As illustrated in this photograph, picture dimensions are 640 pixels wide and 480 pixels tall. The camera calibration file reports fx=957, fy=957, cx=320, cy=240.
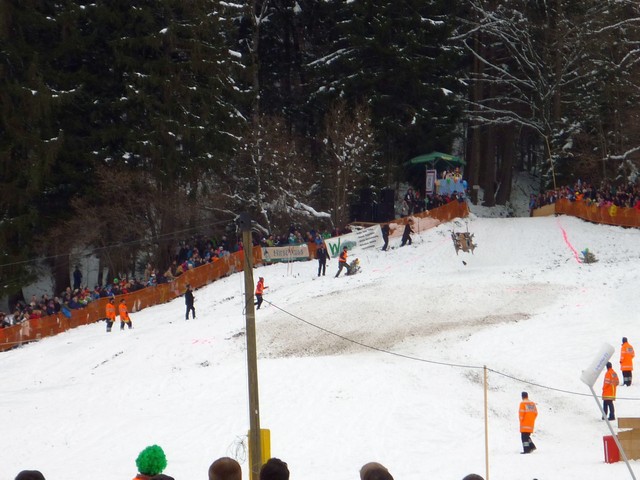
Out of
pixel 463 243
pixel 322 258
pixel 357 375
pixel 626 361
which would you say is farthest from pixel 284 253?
pixel 626 361

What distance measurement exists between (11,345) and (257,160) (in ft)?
62.3

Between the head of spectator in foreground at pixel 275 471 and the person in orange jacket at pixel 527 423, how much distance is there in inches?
566

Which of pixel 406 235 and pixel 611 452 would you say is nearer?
pixel 611 452

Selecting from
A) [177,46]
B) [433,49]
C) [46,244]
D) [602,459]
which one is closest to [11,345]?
[46,244]

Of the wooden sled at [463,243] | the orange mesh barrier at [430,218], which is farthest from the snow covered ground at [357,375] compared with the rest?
the orange mesh barrier at [430,218]

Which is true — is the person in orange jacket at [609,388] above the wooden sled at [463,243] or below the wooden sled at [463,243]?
below

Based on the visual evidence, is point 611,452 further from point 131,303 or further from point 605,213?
point 605,213

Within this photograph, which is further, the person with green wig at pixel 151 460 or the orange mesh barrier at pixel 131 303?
the orange mesh barrier at pixel 131 303

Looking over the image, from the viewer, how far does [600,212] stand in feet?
150

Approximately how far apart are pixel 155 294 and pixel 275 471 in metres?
35.5

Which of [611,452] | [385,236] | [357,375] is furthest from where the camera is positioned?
[385,236]

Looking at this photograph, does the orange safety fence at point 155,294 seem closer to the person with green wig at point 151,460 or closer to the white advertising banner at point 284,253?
the white advertising banner at point 284,253

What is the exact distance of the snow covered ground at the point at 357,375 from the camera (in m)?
21.3

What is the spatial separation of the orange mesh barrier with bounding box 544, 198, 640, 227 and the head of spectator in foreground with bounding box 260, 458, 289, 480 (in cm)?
4036
